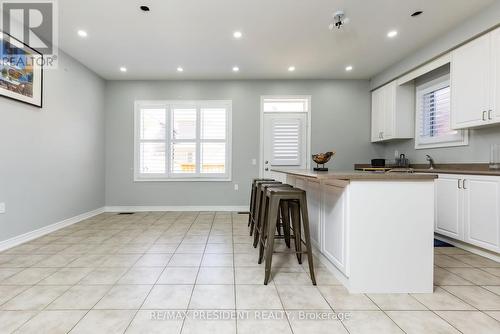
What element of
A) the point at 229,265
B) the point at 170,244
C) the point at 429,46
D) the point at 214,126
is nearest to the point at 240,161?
the point at 214,126

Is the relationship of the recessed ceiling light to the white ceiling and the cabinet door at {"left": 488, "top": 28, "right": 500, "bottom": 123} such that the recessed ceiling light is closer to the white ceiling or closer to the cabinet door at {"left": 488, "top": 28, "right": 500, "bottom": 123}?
the white ceiling

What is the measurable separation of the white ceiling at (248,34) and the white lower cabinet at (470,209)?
198cm

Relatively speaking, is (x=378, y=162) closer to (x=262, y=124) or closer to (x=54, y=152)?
(x=262, y=124)

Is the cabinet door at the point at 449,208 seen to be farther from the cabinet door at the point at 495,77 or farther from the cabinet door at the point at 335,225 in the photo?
the cabinet door at the point at 335,225

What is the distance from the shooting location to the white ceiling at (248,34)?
2.65 m

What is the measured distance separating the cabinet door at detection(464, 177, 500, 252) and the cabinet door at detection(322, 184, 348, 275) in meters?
1.87

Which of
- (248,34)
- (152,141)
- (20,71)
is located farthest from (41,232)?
(248,34)

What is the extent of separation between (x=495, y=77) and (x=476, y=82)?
0.20 meters

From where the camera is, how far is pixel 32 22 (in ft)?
9.68

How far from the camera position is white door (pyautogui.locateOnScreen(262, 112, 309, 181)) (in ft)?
16.3

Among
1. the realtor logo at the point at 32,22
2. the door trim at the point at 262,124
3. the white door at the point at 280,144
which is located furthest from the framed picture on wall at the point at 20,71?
the white door at the point at 280,144

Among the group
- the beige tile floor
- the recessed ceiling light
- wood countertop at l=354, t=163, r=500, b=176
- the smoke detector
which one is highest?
the recessed ceiling light

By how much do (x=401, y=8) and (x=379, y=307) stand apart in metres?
3.10

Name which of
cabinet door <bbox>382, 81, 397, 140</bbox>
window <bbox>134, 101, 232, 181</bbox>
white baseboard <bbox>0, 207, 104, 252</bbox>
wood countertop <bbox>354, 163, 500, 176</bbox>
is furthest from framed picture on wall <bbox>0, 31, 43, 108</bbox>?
cabinet door <bbox>382, 81, 397, 140</bbox>
